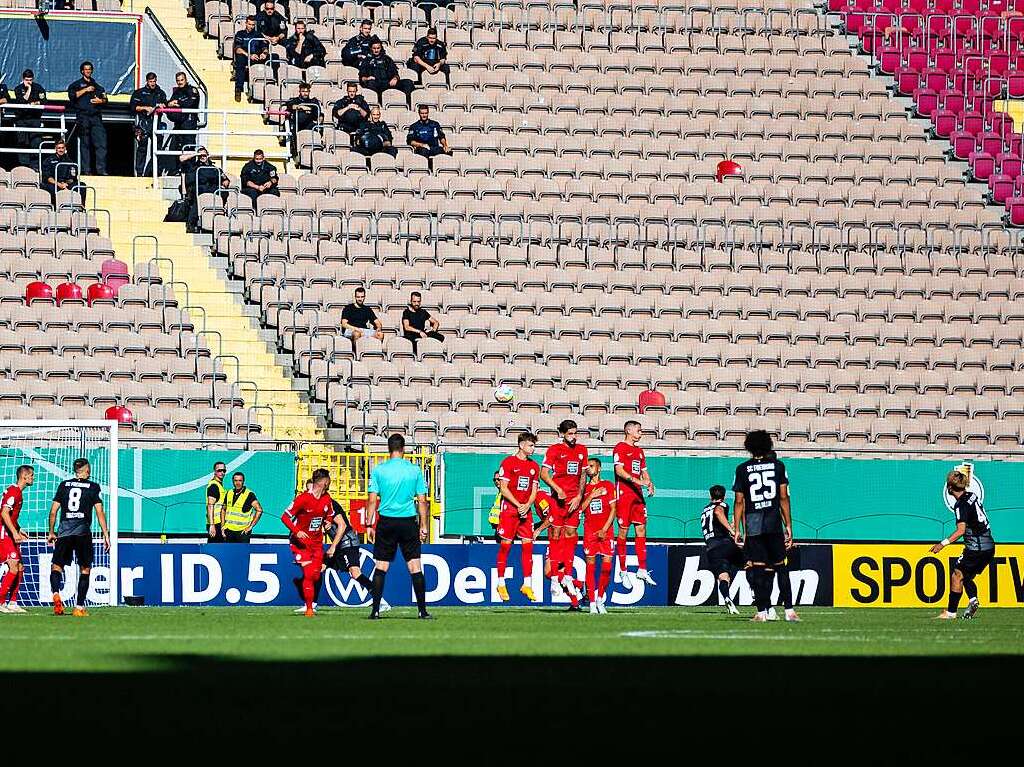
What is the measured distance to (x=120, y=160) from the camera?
3453cm

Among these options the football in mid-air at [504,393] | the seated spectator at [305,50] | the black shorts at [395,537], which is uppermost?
the seated spectator at [305,50]

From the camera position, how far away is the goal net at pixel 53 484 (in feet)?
76.0

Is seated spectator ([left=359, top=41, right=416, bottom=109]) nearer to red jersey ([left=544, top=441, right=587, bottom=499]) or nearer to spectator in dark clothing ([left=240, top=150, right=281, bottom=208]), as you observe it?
spectator in dark clothing ([left=240, top=150, right=281, bottom=208])

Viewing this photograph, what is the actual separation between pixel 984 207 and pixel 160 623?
72.6 ft

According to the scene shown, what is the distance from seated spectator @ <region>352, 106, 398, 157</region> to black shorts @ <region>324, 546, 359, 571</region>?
1182 centimetres

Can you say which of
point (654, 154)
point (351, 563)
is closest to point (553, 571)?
point (351, 563)

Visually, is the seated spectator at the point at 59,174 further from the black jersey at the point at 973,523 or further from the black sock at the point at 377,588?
the black jersey at the point at 973,523

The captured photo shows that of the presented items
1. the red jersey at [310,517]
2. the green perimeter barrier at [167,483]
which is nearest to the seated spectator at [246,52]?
the green perimeter barrier at [167,483]

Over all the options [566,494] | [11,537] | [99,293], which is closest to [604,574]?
[566,494]

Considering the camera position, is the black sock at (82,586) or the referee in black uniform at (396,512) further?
the black sock at (82,586)

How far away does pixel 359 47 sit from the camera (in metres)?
35.2

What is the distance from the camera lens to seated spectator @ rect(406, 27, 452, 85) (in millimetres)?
35719

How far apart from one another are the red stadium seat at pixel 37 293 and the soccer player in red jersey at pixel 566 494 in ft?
36.2

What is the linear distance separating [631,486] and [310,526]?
12.1ft
